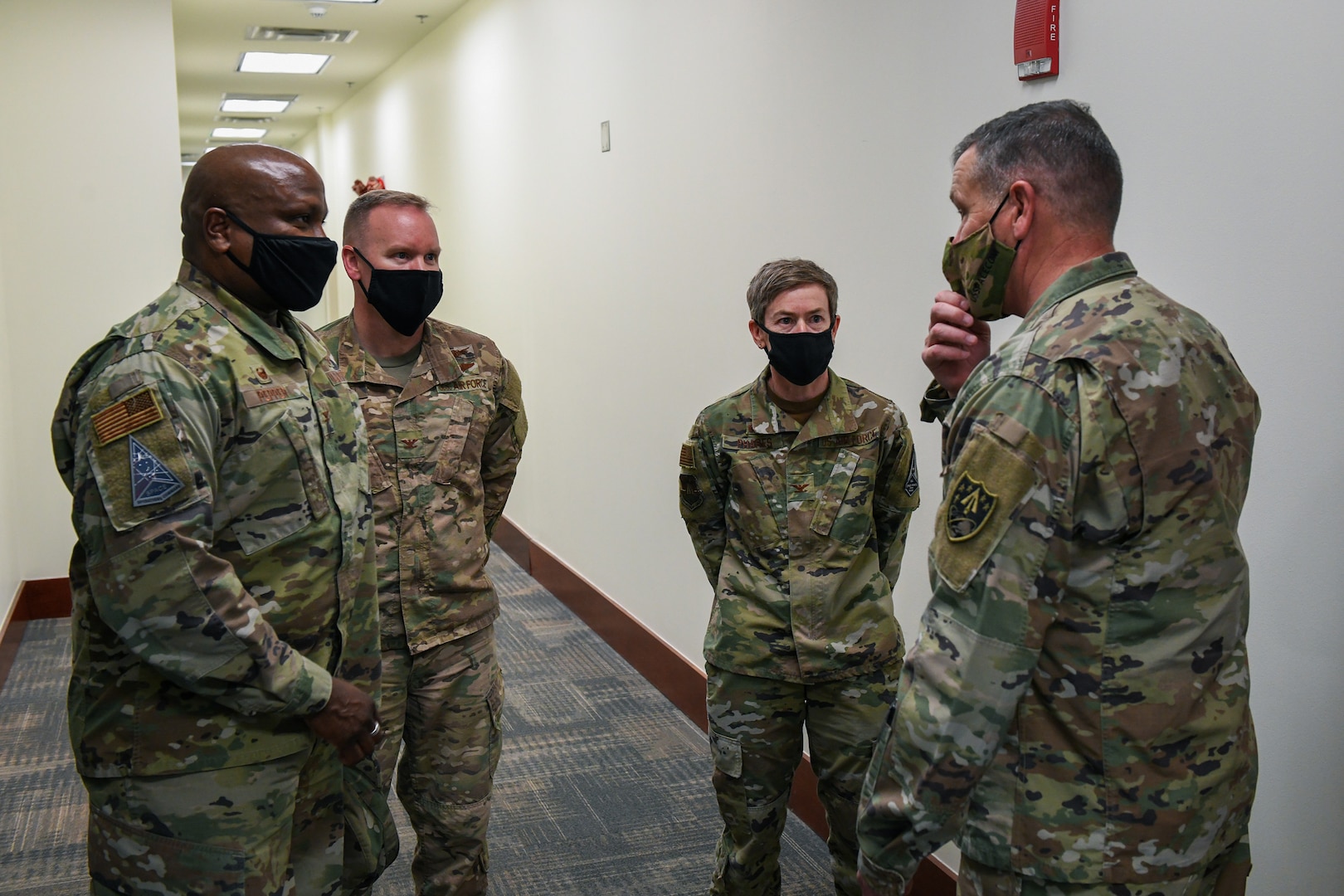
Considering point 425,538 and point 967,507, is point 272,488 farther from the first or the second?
point 967,507

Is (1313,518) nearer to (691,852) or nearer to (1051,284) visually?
(1051,284)

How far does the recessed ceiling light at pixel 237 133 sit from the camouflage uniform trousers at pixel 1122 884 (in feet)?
44.1

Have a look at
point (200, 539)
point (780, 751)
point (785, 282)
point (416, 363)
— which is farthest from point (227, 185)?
point (780, 751)

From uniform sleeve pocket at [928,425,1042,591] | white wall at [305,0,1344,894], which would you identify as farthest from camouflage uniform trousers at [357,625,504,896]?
uniform sleeve pocket at [928,425,1042,591]

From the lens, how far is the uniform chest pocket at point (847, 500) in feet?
7.30

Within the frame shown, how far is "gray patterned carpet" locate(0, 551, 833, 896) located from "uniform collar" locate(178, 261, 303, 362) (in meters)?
1.70

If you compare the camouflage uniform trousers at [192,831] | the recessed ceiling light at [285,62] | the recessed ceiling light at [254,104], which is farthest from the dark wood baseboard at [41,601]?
the recessed ceiling light at [254,104]

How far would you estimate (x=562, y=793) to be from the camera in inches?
132

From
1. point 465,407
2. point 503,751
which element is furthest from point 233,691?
point 503,751

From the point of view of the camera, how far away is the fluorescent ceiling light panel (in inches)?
416

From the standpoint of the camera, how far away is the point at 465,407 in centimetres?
245

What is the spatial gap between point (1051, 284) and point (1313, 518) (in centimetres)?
72

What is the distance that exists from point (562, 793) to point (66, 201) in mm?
3995

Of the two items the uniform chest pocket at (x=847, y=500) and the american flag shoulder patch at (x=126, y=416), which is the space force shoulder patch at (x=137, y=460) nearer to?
the american flag shoulder patch at (x=126, y=416)
